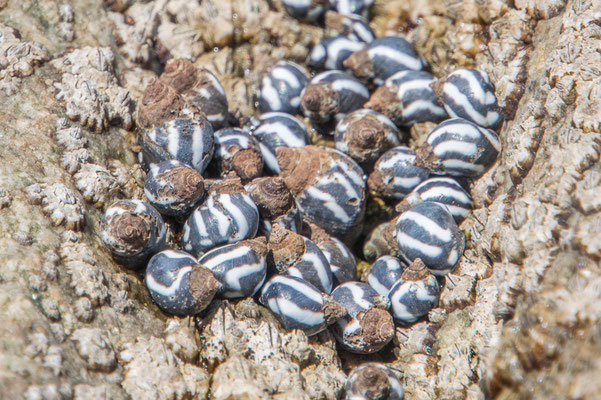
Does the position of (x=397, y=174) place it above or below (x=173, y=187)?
below

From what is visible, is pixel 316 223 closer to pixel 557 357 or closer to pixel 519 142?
pixel 519 142

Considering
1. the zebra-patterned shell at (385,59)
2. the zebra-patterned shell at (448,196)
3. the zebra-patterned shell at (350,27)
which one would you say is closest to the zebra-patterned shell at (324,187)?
the zebra-patterned shell at (448,196)

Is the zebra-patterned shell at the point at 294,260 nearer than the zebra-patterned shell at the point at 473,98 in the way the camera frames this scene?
Yes

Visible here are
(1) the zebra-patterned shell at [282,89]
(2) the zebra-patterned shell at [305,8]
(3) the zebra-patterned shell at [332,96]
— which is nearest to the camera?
(3) the zebra-patterned shell at [332,96]

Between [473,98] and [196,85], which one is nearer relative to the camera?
[473,98]

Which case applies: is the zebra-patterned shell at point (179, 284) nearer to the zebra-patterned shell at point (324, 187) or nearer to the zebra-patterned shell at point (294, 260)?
the zebra-patterned shell at point (294, 260)

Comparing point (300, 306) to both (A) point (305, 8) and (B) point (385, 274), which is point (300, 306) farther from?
(A) point (305, 8)

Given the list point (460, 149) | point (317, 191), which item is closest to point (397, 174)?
point (460, 149)

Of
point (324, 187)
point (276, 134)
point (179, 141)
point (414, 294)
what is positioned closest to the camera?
point (414, 294)
